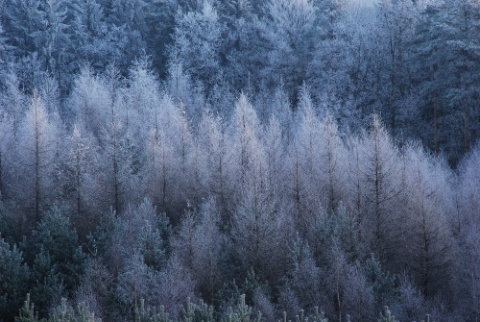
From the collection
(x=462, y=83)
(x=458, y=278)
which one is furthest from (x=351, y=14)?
(x=458, y=278)

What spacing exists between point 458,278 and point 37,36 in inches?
1736

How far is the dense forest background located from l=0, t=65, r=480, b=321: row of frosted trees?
128 mm

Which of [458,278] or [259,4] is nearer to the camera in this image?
[458,278]

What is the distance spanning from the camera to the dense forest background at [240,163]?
915 inches

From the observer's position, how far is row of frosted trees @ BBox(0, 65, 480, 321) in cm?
2286

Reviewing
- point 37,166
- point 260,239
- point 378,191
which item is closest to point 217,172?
point 260,239

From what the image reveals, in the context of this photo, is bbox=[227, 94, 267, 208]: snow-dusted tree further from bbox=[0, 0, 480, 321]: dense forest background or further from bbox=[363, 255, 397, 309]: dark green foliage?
bbox=[363, 255, 397, 309]: dark green foliage

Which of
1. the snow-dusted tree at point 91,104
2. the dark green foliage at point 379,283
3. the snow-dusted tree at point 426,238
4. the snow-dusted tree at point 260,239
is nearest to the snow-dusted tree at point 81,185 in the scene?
the snow-dusted tree at point 91,104

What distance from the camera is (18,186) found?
108ft

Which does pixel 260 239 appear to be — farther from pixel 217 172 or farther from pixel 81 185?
pixel 81 185

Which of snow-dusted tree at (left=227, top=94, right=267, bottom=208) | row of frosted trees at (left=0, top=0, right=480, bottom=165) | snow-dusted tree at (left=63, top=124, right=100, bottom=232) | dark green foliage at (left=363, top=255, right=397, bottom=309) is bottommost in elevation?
dark green foliage at (left=363, top=255, right=397, bottom=309)

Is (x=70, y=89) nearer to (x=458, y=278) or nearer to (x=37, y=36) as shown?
(x=37, y=36)

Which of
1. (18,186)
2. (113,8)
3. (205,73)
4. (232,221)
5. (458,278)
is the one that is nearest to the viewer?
(458,278)

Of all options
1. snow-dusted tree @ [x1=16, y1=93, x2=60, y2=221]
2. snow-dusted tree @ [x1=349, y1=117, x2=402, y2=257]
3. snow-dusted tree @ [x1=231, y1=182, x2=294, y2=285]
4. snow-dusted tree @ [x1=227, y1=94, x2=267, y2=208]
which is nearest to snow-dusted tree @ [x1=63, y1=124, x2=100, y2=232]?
snow-dusted tree @ [x1=16, y1=93, x2=60, y2=221]
